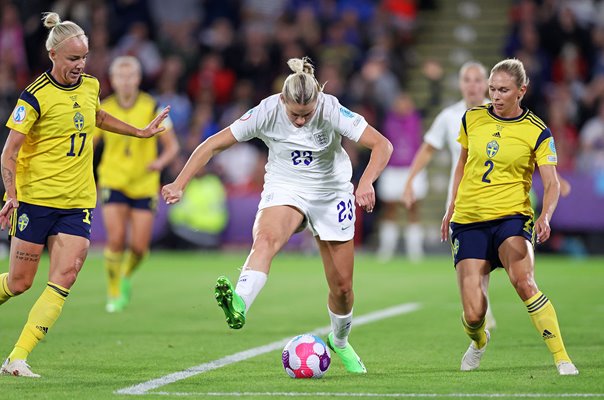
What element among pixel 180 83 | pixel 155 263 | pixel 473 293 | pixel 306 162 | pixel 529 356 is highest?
pixel 306 162

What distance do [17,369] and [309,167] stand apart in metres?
2.46

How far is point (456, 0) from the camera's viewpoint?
26062 mm

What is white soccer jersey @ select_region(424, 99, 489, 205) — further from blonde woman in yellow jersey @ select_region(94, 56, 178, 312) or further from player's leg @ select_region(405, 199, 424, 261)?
player's leg @ select_region(405, 199, 424, 261)

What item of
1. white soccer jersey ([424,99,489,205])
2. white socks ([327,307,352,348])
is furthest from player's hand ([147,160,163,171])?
white socks ([327,307,352,348])

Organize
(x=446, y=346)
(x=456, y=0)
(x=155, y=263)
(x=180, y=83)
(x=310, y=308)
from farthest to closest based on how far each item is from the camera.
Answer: (x=456, y=0), (x=180, y=83), (x=155, y=263), (x=310, y=308), (x=446, y=346)

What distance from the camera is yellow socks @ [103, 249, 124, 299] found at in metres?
13.3

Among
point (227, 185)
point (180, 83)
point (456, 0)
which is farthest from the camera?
point (456, 0)

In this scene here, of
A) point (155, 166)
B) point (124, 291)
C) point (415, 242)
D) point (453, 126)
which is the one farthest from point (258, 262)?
point (415, 242)

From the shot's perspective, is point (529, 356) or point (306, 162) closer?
point (306, 162)

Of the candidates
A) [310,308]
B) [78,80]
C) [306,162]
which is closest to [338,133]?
[306,162]

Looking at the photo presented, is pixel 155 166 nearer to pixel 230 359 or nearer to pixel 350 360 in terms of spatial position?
pixel 230 359

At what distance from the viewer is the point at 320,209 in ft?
27.3

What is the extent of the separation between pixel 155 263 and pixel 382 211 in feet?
16.0

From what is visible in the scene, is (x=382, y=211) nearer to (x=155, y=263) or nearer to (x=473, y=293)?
(x=155, y=263)
